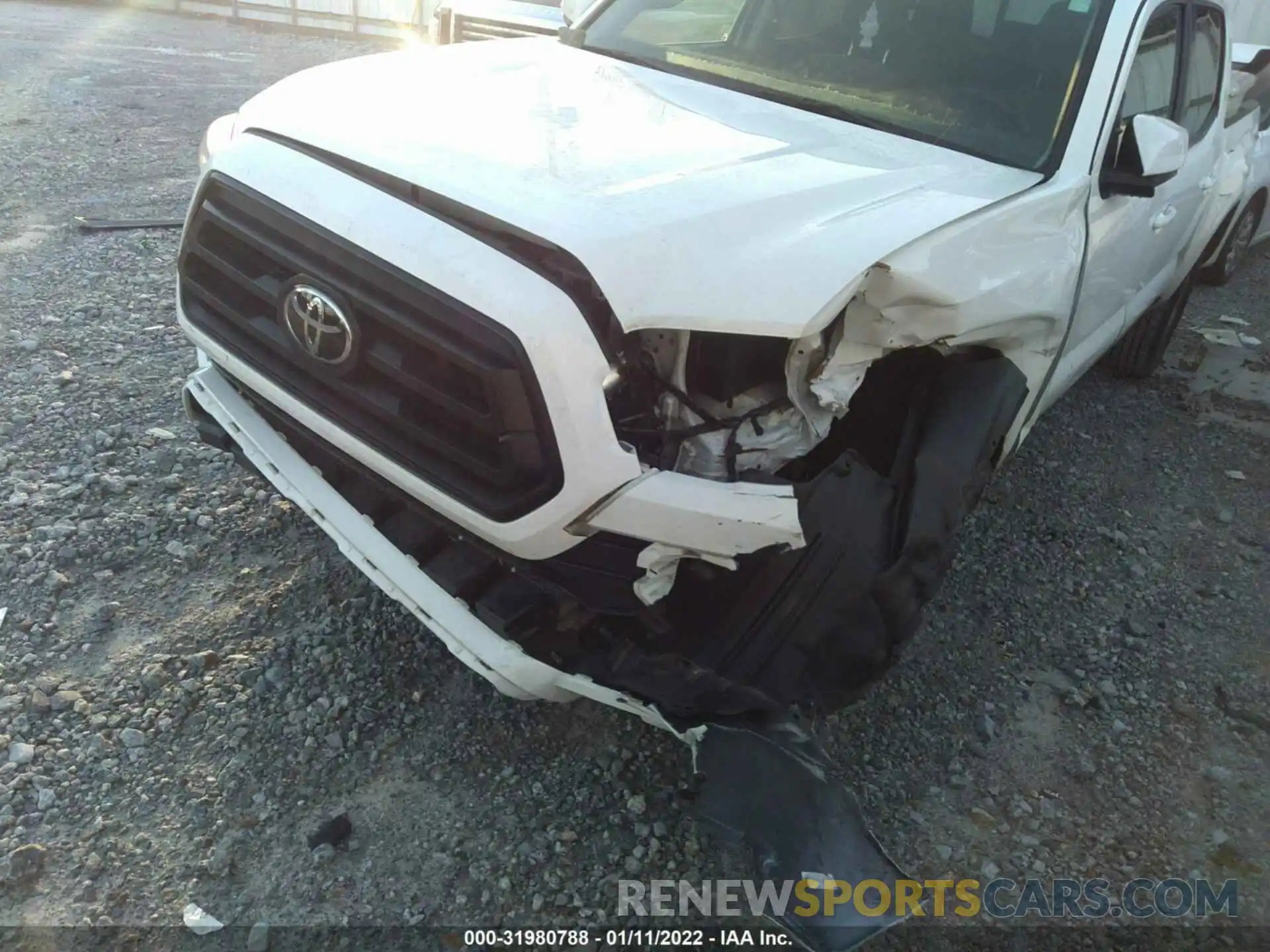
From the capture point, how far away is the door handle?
3.41 m

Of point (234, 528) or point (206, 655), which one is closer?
point (206, 655)

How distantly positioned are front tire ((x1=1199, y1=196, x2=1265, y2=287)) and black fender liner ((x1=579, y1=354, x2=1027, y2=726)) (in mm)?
5329

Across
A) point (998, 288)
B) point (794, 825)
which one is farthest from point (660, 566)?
point (998, 288)

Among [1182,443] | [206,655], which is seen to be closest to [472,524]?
[206,655]

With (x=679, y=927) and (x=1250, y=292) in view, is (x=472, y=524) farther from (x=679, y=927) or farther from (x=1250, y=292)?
(x=1250, y=292)

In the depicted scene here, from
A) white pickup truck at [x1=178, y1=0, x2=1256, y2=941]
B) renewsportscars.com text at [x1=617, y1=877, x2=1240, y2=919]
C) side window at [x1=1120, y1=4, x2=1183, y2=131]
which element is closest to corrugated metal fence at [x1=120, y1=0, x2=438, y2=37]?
side window at [x1=1120, y1=4, x2=1183, y2=131]

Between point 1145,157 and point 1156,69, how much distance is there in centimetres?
88

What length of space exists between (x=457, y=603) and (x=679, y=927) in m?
0.85

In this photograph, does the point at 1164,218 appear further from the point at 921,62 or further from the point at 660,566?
the point at 660,566

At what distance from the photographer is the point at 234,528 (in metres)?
3.03

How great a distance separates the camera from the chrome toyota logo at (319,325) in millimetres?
2035

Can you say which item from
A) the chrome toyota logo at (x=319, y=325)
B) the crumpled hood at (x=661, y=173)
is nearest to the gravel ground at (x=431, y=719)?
the chrome toyota logo at (x=319, y=325)

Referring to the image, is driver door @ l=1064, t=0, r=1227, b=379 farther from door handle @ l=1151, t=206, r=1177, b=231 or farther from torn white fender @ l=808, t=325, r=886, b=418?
torn white fender @ l=808, t=325, r=886, b=418

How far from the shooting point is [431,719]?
2480mm
